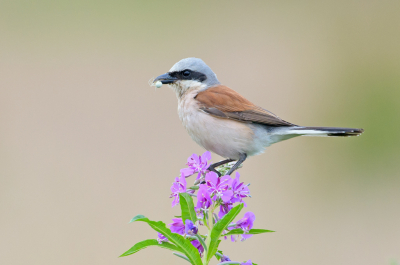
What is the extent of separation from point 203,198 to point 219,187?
52mm

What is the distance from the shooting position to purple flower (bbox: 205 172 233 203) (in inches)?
42.9

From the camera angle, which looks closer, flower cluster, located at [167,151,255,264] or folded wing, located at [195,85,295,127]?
flower cluster, located at [167,151,255,264]

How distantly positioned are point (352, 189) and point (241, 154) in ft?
9.86

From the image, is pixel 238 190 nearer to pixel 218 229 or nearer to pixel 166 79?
pixel 218 229

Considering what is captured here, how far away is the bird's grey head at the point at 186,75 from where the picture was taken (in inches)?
86.7

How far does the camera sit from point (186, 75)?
223 cm

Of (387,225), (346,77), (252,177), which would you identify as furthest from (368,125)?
(252,177)

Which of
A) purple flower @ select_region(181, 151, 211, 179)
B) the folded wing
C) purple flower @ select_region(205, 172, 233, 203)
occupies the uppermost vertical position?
the folded wing

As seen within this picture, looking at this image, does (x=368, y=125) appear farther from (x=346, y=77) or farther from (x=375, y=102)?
(x=346, y=77)

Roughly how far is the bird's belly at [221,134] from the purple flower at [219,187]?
823 millimetres

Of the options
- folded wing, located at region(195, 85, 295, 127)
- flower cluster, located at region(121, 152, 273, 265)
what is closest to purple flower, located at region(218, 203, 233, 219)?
flower cluster, located at region(121, 152, 273, 265)

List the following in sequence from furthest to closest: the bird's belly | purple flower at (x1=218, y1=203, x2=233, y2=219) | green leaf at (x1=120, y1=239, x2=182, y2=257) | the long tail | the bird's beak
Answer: the bird's beak, the bird's belly, the long tail, purple flower at (x1=218, y1=203, x2=233, y2=219), green leaf at (x1=120, y1=239, x2=182, y2=257)

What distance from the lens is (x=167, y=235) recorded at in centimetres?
103

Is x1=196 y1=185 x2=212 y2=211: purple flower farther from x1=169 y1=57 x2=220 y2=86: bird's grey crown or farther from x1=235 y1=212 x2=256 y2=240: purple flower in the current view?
x1=169 y1=57 x2=220 y2=86: bird's grey crown
